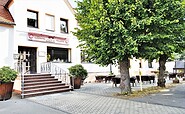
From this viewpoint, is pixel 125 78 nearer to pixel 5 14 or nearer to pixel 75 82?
pixel 75 82

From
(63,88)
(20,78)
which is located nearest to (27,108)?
(20,78)

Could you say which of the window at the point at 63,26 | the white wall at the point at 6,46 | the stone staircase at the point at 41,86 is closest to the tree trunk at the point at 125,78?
the stone staircase at the point at 41,86

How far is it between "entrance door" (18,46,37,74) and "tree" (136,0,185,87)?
9.01 m

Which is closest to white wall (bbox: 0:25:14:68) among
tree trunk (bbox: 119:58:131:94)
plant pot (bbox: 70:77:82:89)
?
plant pot (bbox: 70:77:82:89)

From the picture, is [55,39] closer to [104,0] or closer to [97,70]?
[97,70]

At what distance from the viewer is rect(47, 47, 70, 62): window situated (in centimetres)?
1684

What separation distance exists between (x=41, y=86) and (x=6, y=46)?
432cm

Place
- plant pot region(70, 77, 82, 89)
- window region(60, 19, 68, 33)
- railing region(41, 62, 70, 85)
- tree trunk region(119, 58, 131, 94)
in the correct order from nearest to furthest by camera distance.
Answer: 1. tree trunk region(119, 58, 131, 94)
2. plant pot region(70, 77, 82, 89)
3. railing region(41, 62, 70, 85)
4. window region(60, 19, 68, 33)

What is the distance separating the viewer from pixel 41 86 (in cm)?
1213

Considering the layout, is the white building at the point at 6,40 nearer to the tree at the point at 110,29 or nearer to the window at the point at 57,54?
the window at the point at 57,54

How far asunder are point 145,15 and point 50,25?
31.2ft

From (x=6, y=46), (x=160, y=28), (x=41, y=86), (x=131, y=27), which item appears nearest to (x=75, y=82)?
(x=41, y=86)

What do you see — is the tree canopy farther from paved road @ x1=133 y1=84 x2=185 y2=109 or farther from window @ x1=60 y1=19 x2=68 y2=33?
window @ x1=60 y1=19 x2=68 y2=33

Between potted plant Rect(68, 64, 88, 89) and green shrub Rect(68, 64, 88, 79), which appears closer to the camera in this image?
potted plant Rect(68, 64, 88, 89)
